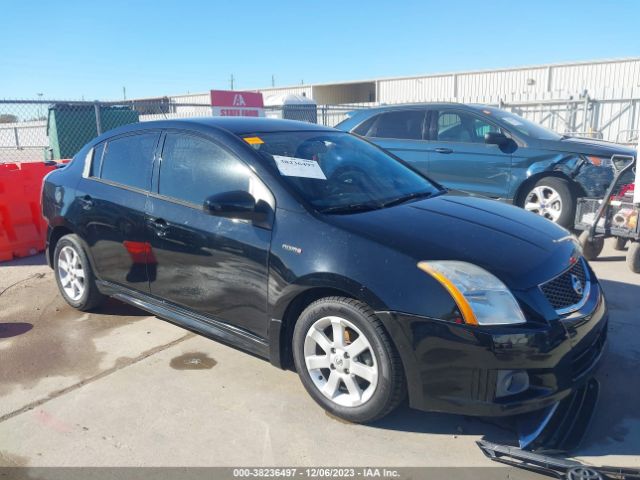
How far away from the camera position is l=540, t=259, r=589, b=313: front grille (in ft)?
9.03

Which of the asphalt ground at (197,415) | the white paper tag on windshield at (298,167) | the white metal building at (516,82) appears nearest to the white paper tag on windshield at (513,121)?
the asphalt ground at (197,415)

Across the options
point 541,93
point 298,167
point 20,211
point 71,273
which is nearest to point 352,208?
point 298,167

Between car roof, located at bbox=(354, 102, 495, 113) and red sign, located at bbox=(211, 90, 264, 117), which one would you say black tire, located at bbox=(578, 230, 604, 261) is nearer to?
car roof, located at bbox=(354, 102, 495, 113)

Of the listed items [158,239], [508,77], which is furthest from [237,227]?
[508,77]

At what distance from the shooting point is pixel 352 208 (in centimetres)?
327

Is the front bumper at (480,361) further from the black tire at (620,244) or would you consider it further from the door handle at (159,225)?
the black tire at (620,244)

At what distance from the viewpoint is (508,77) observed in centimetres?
2756

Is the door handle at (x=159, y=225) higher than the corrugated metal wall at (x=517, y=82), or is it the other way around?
the corrugated metal wall at (x=517, y=82)

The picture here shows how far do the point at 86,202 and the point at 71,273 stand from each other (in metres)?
0.75

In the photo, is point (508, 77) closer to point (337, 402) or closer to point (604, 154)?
point (604, 154)

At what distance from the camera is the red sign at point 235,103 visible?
12.2m

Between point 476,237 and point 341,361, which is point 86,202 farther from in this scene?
point 476,237

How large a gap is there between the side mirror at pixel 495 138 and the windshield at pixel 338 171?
2.95 metres

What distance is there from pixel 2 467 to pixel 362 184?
262cm
